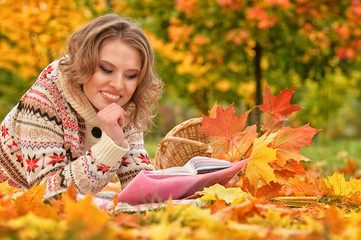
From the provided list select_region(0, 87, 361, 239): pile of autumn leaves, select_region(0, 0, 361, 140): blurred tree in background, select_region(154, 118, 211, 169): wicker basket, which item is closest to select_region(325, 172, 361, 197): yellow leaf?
select_region(0, 87, 361, 239): pile of autumn leaves

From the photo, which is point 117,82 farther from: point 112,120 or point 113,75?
point 112,120

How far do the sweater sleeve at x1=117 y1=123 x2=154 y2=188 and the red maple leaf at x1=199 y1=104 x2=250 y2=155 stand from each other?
0.52 m

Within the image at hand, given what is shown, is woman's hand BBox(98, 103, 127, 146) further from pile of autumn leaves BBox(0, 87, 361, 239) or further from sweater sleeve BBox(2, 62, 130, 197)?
pile of autumn leaves BBox(0, 87, 361, 239)

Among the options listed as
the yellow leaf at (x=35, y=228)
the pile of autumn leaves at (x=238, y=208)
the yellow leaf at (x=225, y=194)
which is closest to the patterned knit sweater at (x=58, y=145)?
the pile of autumn leaves at (x=238, y=208)

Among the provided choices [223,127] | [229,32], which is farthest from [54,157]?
[229,32]

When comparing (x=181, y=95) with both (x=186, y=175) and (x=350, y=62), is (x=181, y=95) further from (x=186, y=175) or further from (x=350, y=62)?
(x=186, y=175)

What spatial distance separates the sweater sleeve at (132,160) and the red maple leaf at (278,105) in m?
0.72

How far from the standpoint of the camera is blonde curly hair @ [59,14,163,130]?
168cm

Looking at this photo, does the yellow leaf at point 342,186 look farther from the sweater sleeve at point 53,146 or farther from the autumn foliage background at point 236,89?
the sweater sleeve at point 53,146

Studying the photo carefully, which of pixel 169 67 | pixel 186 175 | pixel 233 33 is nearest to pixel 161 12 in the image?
pixel 233 33

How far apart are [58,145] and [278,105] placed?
3.04 feet

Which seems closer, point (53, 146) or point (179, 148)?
point (53, 146)

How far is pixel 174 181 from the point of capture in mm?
1312

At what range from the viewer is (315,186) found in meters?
1.52
